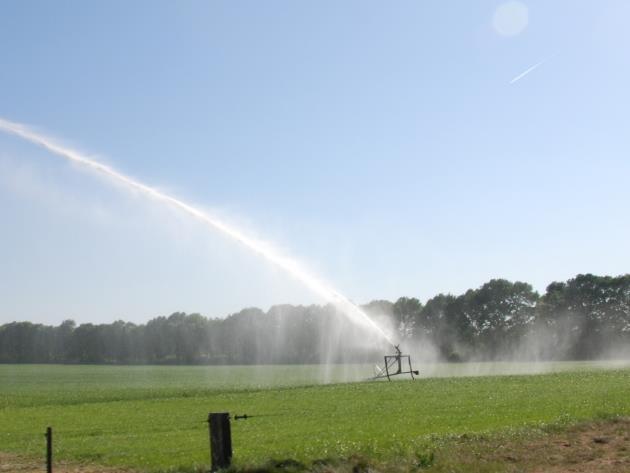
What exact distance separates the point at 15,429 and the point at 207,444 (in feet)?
40.7

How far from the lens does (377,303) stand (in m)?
140

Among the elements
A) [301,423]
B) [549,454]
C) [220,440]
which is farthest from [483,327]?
[220,440]

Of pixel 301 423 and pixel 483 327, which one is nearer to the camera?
pixel 301 423

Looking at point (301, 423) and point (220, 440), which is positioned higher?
point (220, 440)

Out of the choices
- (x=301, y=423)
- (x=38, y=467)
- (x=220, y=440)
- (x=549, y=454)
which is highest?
(x=220, y=440)

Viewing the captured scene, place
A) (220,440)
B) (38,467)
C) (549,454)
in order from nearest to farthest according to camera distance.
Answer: (220,440), (549,454), (38,467)

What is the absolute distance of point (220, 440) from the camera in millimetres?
14117

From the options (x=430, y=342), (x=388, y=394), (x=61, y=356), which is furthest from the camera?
(x=61, y=356)

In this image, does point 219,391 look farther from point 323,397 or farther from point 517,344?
point 517,344

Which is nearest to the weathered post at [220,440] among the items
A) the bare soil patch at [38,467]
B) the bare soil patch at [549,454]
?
the bare soil patch at [38,467]

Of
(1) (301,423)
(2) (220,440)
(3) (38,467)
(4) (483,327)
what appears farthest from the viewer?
(4) (483,327)

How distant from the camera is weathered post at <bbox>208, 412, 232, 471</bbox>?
548 inches

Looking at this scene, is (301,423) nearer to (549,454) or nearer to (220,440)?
(549,454)

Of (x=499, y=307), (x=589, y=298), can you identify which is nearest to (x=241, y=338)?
(x=499, y=307)
